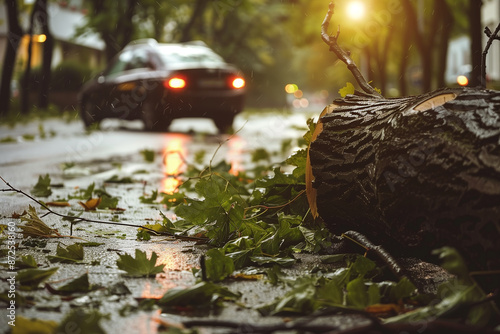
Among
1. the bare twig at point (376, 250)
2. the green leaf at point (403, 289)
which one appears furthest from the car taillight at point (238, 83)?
the green leaf at point (403, 289)

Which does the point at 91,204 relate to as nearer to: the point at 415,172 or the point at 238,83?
the point at 415,172

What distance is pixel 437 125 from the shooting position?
2674mm

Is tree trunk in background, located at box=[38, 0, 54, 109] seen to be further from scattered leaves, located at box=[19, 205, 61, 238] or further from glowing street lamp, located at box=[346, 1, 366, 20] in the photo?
scattered leaves, located at box=[19, 205, 61, 238]

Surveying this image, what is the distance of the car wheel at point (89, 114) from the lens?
48.6 feet

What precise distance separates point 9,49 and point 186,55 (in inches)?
328

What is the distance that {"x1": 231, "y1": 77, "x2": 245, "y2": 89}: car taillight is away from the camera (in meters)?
13.2

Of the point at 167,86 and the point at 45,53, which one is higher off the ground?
the point at 45,53

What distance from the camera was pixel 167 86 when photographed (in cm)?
1244

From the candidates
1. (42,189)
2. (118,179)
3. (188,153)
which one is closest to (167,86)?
(188,153)

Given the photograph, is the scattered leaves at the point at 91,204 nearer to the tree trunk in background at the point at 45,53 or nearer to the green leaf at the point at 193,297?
the green leaf at the point at 193,297

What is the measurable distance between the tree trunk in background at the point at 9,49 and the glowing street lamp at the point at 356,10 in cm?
904

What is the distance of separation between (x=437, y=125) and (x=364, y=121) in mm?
501

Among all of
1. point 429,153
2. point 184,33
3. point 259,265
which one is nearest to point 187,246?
point 259,265

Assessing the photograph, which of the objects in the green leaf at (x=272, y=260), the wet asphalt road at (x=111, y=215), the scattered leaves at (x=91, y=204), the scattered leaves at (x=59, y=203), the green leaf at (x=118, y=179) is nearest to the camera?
the wet asphalt road at (x=111, y=215)
